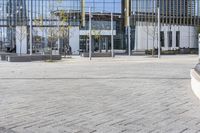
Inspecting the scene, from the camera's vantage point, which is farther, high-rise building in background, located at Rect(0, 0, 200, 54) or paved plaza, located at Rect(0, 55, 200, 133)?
high-rise building in background, located at Rect(0, 0, 200, 54)

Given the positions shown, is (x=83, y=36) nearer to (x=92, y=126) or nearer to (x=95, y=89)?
(x=95, y=89)

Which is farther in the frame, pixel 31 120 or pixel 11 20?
pixel 11 20

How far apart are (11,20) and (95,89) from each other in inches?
2961

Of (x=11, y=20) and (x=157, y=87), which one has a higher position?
(x=11, y=20)

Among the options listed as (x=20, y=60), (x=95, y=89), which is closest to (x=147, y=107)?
(x=95, y=89)

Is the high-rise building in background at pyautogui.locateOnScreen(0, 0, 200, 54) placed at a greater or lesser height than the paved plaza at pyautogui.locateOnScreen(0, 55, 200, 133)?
greater

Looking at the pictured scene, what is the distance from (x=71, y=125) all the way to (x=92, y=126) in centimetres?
39

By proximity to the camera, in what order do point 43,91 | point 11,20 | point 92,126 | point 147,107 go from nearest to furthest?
1. point 92,126
2. point 147,107
3. point 43,91
4. point 11,20

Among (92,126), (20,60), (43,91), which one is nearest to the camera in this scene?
(92,126)

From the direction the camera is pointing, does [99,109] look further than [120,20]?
No

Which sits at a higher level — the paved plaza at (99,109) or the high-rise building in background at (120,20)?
the high-rise building in background at (120,20)

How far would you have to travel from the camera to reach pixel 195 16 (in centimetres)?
8812

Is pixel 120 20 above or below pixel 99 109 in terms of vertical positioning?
above

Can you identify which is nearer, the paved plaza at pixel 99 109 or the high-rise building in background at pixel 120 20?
the paved plaza at pixel 99 109
